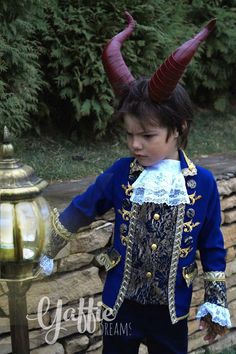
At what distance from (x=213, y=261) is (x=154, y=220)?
29 centimetres

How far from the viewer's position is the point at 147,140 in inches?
80.0

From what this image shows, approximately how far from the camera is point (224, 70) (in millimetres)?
5680

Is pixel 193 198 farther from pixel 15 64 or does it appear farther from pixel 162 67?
pixel 15 64

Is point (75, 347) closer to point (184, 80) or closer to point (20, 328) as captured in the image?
point (20, 328)

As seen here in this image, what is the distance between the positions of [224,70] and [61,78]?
7.10ft

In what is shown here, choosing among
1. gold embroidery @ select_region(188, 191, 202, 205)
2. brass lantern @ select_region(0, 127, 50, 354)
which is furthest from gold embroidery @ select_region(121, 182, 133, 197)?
brass lantern @ select_region(0, 127, 50, 354)

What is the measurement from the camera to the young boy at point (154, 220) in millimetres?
2061

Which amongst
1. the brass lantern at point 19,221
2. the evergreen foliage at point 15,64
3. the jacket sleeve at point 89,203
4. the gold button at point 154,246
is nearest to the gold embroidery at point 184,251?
the gold button at point 154,246

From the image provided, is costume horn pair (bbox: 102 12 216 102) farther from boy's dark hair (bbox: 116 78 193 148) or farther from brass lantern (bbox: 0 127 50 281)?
brass lantern (bbox: 0 127 50 281)

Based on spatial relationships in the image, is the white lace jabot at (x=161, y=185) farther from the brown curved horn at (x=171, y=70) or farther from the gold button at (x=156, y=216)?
the brown curved horn at (x=171, y=70)

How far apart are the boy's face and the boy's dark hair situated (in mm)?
18

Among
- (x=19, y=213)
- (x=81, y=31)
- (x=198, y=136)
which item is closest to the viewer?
(x=19, y=213)

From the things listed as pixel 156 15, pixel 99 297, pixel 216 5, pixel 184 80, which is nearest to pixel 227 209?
pixel 99 297

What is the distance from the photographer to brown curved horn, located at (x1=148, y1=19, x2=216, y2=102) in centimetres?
192
